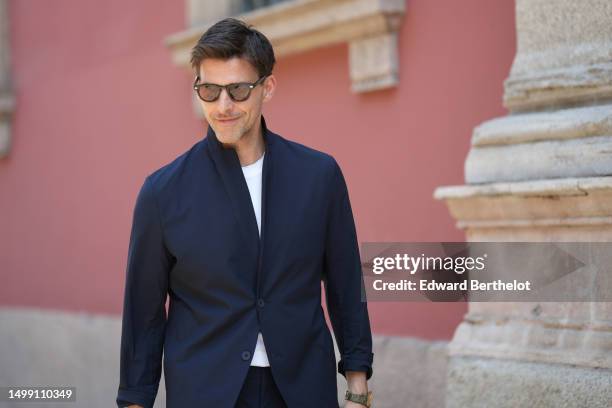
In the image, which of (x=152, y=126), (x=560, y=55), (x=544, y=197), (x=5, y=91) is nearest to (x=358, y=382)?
(x=544, y=197)

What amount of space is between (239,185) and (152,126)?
433 cm

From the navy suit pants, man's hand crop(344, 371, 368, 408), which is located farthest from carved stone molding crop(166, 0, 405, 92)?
the navy suit pants

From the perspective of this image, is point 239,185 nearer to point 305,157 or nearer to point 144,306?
point 305,157

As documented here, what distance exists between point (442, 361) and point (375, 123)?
4.59 ft

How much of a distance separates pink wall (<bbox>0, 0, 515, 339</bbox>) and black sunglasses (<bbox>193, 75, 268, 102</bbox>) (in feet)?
6.92

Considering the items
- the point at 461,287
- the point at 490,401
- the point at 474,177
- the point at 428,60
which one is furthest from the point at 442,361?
the point at 428,60

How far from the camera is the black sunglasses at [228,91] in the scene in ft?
8.79

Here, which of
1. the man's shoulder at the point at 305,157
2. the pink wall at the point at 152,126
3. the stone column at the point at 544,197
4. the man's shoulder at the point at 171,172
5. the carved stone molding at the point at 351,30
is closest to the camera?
the man's shoulder at the point at 171,172

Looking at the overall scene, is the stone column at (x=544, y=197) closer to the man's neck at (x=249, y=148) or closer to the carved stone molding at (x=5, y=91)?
the man's neck at (x=249, y=148)

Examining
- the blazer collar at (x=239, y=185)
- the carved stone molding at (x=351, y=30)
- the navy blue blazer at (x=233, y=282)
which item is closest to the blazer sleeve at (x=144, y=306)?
the navy blue blazer at (x=233, y=282)

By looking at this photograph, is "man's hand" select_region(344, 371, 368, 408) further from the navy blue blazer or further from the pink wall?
the pink wall

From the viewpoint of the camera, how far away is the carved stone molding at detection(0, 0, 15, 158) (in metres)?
8.32

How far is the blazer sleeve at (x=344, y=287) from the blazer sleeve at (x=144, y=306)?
1.69 feet

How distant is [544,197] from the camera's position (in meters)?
3.66
